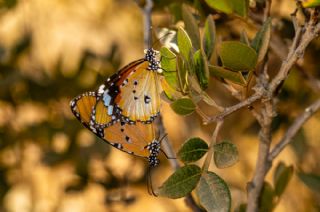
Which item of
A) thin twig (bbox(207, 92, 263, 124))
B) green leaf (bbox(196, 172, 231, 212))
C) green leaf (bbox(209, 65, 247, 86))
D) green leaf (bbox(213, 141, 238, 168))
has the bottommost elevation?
green leaf (bbox(196, 172, 231, 212))

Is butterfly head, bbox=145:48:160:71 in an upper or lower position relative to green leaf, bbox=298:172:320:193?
upper

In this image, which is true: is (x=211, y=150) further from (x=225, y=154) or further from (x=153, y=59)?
(x=153, y=59)

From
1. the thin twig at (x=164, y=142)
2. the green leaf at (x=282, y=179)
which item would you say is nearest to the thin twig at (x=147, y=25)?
the thin twig at (x=164, y=142)

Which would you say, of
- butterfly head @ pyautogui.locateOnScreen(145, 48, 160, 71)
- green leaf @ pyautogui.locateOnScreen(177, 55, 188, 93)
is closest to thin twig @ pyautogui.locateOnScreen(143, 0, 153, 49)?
butterfly head @ pyautogui.locateOnScreen(145, 48, 160, 71)

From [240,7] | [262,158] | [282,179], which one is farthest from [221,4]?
[282,179]

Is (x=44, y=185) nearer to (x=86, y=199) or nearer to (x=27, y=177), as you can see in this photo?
(x=86, y=199)

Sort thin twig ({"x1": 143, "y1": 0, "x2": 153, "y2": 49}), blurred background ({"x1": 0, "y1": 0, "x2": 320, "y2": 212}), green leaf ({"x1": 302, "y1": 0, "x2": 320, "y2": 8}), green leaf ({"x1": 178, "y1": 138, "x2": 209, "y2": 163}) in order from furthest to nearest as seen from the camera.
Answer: blurred background ({"x1": 0, "y1": 0, "x2": 320, "y2": 212})
thin twig ({"x1": 143, "y1": 0, "x2": 153, "y2": 49})
green leaf ({"x1": 178, "y1": 138, "x2": 209, "y2": 163})
green leaf ({"x1": 302, "y1": 0, "x2": 320, "y2": 8})

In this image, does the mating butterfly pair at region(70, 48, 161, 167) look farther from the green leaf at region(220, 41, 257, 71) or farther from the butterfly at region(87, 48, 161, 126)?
the green leaf at region(220, 41, 257, 71)

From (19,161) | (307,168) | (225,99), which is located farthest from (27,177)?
(307,168)
